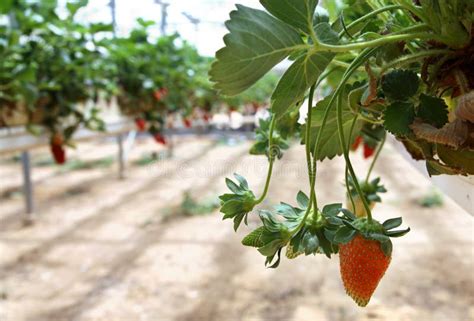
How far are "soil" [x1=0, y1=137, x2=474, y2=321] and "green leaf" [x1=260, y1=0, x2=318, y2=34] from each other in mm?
880

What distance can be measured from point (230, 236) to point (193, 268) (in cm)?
59

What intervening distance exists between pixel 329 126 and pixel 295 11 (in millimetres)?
160

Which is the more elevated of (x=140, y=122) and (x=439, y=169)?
(x=439, y=169)

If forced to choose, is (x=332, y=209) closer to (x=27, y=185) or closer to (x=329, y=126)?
(x=329, y=126)

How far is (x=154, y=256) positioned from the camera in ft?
9.43

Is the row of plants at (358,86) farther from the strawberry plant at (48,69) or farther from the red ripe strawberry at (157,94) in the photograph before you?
the red ripe strawberry at (157,94)

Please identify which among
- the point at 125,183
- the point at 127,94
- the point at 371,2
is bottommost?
the point at 125,183

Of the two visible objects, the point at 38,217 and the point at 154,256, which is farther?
the point at 38,217

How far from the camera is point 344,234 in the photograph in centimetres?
34

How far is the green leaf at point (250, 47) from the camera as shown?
28cm

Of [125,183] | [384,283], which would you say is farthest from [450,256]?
[125,183]

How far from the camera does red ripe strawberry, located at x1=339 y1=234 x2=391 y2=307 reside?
35 cm

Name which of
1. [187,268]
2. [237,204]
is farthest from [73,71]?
[237,204]

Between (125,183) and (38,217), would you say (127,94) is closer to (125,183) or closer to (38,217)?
(38,217)
